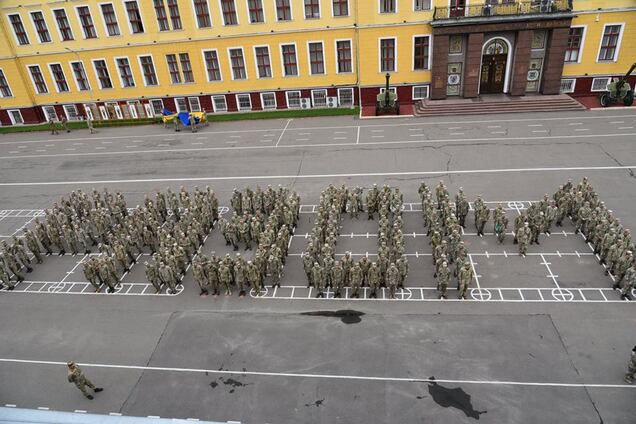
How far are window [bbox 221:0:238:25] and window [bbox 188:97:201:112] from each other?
319 inches

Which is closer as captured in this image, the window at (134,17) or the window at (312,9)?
the window at (312,9)

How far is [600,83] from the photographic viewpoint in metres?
38.2

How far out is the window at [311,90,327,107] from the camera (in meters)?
42.1

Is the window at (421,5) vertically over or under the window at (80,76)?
over

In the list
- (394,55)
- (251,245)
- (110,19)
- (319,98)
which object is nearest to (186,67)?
(110,19)

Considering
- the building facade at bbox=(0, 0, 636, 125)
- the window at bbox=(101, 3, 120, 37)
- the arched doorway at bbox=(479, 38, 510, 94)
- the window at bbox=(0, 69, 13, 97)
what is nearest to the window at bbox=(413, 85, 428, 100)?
the building facade at bbox=(0, 0, 636, 125)

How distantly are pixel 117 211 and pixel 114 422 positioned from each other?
57.4ft

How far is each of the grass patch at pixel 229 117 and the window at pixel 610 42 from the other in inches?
828

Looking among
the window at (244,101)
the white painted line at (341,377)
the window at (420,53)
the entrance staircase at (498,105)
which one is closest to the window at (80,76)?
the window at (244,101)

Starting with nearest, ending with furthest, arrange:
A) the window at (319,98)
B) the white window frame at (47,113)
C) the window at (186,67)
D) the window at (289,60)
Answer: the window at (289,60)
the window at (186,67)
the window at (319,98)
the white window frame at (47,113)

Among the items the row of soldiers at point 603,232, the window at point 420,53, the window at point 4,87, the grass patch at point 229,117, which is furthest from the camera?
the window at point 4,87

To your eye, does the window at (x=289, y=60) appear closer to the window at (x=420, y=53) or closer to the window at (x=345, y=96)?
the window at (x=345, y=96)

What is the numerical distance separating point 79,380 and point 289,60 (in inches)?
1354

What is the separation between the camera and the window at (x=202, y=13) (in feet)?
130
